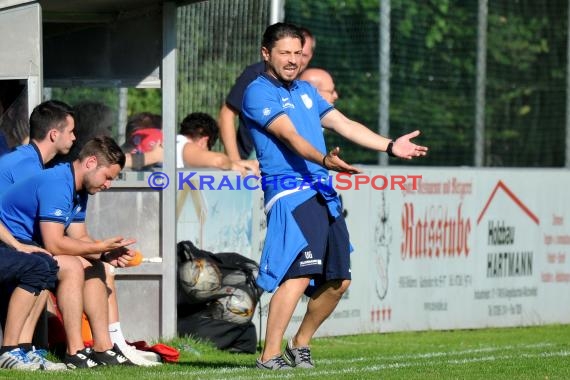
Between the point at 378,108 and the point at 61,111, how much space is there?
624cm

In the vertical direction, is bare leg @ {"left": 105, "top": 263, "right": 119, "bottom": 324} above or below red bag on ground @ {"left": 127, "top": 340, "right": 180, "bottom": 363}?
above

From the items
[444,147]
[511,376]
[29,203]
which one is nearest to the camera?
[511,376]

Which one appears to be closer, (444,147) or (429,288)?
(429,288)

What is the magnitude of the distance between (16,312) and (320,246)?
1.90 m

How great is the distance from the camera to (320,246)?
832 cm

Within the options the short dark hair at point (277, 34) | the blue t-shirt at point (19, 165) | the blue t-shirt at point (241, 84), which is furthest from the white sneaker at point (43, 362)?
the blue t-shirt at point (241, 84)

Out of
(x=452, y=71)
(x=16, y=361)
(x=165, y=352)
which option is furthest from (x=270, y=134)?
(x=452, y=71)

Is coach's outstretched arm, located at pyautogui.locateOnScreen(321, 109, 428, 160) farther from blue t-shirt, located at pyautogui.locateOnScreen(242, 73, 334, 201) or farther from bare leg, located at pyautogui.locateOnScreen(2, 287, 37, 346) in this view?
bare leg, located at pyautogui.locateOnScreen(2, 287, 37, 346)

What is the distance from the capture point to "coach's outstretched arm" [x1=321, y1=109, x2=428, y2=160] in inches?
316

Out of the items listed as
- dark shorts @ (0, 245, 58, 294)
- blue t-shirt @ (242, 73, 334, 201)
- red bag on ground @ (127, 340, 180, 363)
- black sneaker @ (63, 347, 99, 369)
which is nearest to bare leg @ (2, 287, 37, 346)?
dark shorts @ (0, 245, 58, 294)

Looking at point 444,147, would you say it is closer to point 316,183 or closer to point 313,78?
point 313,78

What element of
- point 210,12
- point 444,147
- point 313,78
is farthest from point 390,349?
point 444,147

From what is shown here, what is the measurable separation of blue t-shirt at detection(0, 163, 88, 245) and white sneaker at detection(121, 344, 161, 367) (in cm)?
93

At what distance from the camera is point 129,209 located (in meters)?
10.5
